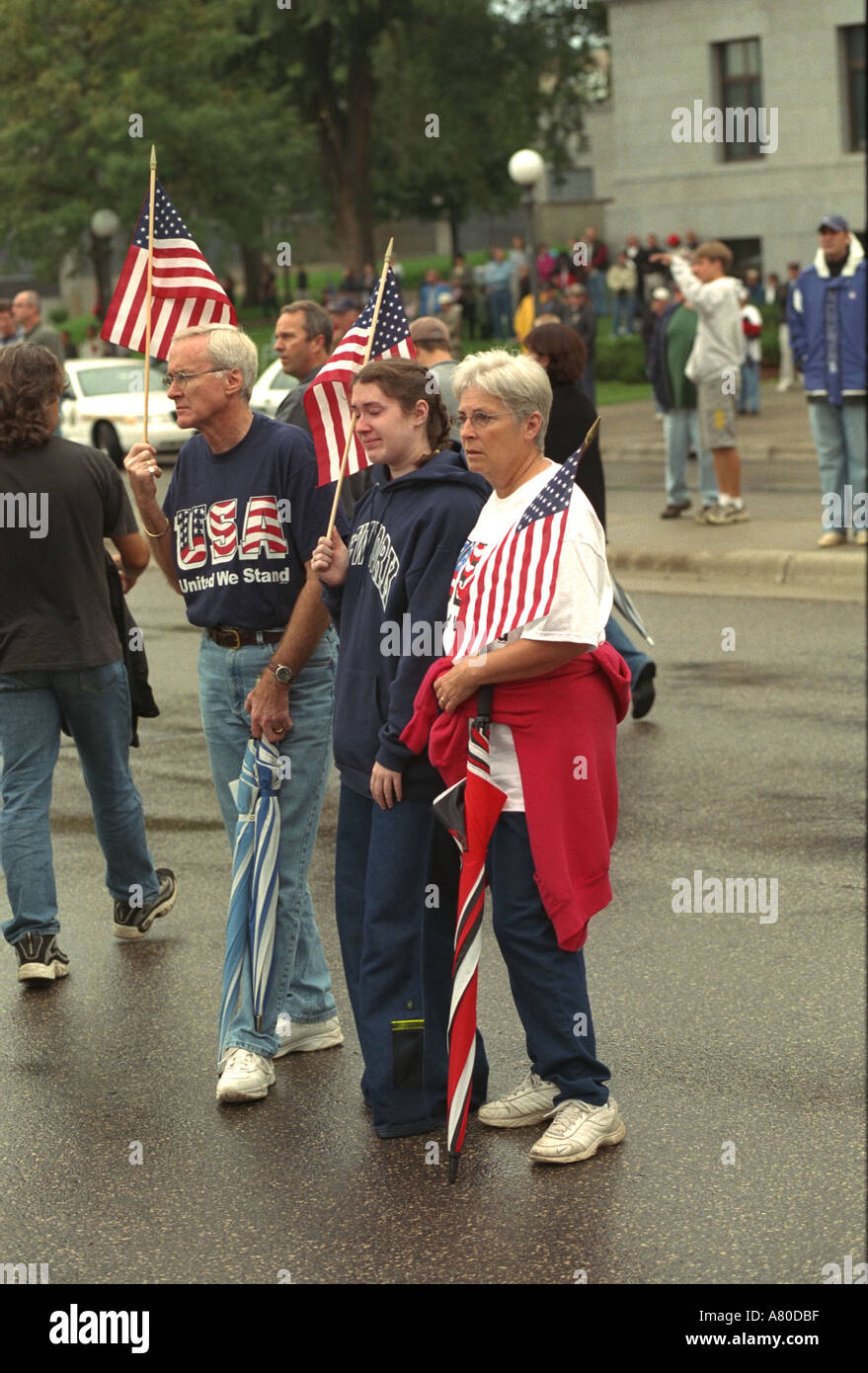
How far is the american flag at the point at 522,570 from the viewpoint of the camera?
449 cm

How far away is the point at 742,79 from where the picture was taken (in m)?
45.5

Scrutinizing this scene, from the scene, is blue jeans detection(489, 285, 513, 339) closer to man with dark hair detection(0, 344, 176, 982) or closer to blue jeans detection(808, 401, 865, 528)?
blue jeans detection(808, 401, 865, 528)

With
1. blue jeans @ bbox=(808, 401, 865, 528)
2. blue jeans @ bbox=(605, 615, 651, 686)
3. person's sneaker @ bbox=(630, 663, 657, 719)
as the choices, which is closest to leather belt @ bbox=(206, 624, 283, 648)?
blue jeans @ bbox=(605, 615, 651, 686)

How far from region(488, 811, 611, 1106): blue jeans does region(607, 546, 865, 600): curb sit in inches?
346

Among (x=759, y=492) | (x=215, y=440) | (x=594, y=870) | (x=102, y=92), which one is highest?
(x=102, y=92)

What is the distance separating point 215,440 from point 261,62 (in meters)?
43.9

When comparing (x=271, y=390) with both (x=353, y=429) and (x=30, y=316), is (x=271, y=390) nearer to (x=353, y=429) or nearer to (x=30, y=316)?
(x=30, y=316)

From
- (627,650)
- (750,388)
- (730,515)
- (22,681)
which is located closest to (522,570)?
(22,681)

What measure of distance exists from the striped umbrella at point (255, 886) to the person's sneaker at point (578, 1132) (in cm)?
94

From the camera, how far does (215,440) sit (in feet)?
17.9

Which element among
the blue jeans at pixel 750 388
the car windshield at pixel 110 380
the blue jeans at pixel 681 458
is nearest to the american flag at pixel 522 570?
the blue jeans at pixel 681 458

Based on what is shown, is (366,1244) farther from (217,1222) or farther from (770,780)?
(770,780)

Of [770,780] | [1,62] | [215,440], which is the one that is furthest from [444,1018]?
[1,62]

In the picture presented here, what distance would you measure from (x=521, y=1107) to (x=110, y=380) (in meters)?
22.4
